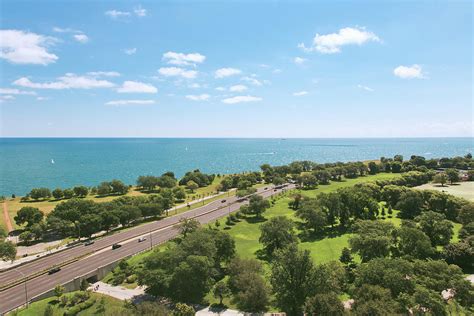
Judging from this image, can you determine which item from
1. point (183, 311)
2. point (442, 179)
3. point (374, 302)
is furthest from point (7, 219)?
point (442, 179)

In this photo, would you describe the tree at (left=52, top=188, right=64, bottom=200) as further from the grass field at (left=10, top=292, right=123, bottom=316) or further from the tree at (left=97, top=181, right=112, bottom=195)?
the grass field at (left=10, top=292, right=123, bottom=316)

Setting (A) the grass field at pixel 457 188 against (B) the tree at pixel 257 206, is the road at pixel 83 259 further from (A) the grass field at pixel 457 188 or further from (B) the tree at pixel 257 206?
(A) the grass field at pixel 457 188

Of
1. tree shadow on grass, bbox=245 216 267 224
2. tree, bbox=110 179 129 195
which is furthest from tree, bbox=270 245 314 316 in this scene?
tree, bbox=110 179 129 195

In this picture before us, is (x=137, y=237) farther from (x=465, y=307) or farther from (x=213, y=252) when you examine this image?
(x=465, y=307)

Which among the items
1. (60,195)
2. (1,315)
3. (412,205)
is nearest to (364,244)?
(412,205)

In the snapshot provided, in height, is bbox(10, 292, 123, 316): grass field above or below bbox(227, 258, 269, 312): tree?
below

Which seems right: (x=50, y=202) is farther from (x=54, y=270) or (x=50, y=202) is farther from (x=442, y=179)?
(x=442, y=179)
